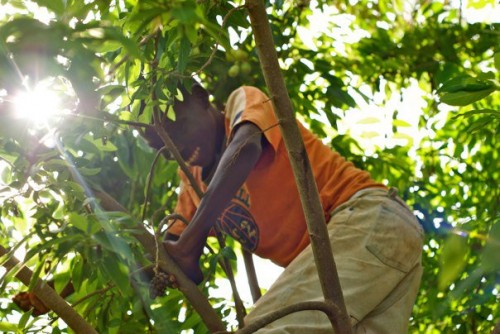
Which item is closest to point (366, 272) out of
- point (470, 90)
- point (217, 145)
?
point (217, 145)

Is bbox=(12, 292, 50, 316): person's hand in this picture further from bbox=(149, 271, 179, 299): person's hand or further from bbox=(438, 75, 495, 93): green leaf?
bbox=(438, 75, 495, 93): green leaf

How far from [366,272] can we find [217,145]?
90 cm

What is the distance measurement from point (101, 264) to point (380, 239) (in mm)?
1169

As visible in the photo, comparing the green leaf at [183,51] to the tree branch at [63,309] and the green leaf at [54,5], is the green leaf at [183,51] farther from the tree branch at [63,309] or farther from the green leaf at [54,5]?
the tree branch at [63,309]

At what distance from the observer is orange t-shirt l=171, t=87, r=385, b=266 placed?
291 cm

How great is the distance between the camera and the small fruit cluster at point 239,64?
3691 mm

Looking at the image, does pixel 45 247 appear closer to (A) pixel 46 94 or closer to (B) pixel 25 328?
(A) pixel 46 94

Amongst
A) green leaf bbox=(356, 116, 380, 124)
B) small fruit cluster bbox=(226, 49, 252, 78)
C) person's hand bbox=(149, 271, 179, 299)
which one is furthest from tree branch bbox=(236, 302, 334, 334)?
green leaf bbox=(356, 116, 380, 124)

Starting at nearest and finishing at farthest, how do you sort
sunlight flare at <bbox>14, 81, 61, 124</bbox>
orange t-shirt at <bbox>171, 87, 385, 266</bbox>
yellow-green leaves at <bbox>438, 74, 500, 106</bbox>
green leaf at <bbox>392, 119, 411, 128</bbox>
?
sunlight flare at <bbox>14, 81, 61, 124</bbox> < yellow-green leaves at <bbox>438, 74, 500, 106</bbox> < orange t-shirt at <bbox>171, 87, 385, 266</bbox> < green leaf at <bbox>392, 119, 411, 128</bbox>

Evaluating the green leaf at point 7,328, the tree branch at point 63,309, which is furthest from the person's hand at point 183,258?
the green leaf at point 7,328

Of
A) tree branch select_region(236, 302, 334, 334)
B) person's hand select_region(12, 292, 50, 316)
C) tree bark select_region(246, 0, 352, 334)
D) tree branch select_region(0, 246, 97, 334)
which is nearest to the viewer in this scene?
tree branch select_region(236, 302, 334, 334)

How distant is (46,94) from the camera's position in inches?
69.0

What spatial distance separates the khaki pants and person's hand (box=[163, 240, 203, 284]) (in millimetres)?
222

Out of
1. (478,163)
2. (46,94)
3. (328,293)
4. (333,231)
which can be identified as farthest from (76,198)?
(478,163)
